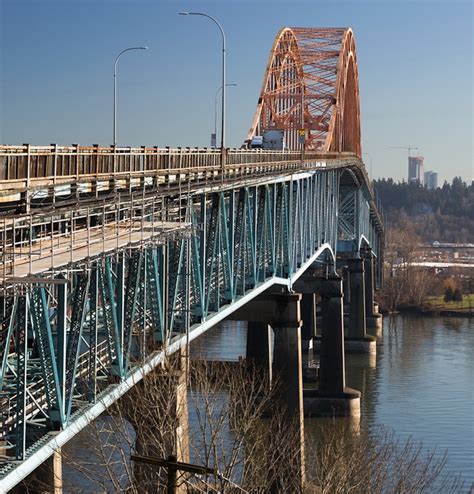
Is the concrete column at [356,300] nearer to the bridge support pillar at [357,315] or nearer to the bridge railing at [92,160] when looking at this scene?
the bridge support pillar at [357,315]

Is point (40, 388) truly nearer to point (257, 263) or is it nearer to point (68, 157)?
point (68, 157)

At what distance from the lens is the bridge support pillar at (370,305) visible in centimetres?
9812

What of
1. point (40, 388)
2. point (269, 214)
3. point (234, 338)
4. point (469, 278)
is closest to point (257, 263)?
point (269, 214)

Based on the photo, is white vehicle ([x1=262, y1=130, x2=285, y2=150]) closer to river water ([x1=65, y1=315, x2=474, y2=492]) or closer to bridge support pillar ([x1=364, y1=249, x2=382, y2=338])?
river water ([x1=65, y1=315, x2=474, y2=492])

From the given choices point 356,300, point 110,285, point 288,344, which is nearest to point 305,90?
point 356,300

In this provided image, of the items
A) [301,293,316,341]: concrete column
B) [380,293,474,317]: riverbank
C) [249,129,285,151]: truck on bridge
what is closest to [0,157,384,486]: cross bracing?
[249,129,285,151]: truck on bridge

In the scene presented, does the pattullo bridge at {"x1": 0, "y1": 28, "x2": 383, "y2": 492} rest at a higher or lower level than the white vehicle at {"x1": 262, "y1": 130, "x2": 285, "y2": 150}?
lower

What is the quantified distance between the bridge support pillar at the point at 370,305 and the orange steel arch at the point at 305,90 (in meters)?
10.1

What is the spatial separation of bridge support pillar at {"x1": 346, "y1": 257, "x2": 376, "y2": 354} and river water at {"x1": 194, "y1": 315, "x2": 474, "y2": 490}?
1.08 metres

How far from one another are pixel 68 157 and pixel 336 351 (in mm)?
38295

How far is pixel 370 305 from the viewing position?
101125 millimetres

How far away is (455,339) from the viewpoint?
88.8m

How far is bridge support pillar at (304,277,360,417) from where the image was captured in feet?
193

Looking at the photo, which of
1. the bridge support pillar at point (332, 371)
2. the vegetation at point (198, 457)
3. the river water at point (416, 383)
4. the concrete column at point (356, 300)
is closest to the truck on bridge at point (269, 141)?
the bridge support pillar at point (332, 371)
